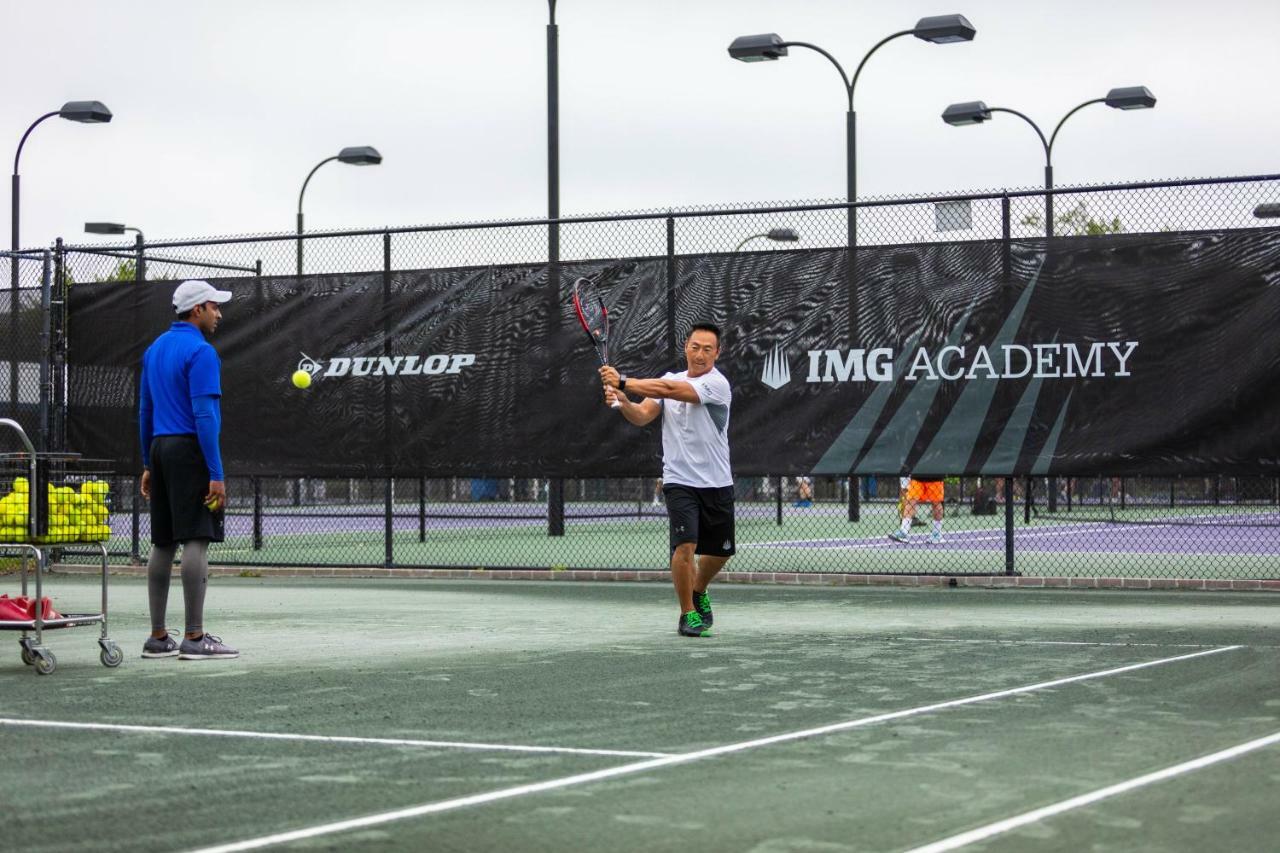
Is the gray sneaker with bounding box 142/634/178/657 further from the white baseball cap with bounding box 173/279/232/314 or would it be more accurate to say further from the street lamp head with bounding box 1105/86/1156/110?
the street lamp head with bounding box 1105/86/1156/110

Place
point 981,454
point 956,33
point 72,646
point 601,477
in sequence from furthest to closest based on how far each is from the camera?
point 956,33 < point 601,477 < point 981,454 < point 72,646

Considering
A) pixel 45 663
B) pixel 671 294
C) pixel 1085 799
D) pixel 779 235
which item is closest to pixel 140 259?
pixel 671 294

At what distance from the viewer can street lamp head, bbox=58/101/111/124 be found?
24.4m

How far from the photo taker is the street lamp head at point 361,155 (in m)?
28.8

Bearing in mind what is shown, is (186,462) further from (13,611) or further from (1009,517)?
(1009,517)

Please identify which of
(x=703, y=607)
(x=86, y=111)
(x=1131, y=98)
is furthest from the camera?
(x=1131, y=98)

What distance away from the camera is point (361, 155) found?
28.9 meters

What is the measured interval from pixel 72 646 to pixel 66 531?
154 centimetres

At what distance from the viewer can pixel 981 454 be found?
13.7 m

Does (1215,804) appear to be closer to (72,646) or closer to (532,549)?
(72,646)

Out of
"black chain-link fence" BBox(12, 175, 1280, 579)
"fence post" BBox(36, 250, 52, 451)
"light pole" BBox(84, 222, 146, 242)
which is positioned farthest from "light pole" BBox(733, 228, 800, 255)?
"light pole" BBox(84, 222, 146, 242)

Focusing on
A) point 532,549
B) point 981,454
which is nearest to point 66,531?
point 981,454

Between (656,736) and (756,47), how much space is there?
669 inches

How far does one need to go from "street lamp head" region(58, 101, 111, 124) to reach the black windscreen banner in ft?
27.5
